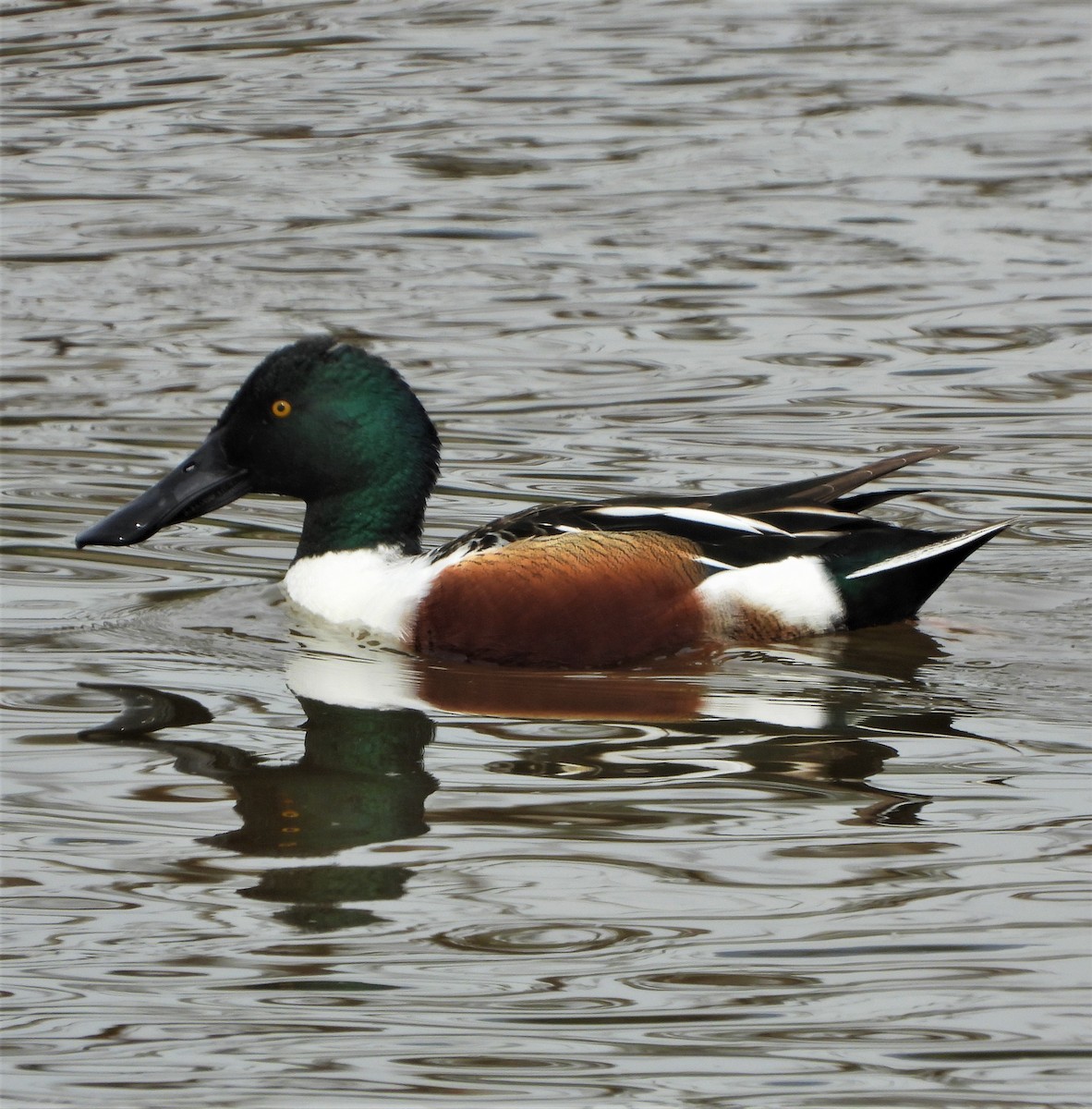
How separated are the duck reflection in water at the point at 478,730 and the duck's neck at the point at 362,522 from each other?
511 mm

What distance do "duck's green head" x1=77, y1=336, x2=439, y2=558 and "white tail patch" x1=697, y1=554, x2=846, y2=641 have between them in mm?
1023

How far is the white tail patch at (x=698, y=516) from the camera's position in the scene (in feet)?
20.5

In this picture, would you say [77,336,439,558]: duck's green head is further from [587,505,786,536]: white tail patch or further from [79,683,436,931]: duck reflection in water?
[79,683,436,931]: duck reflection in water

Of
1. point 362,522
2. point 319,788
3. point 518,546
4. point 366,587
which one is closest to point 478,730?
point 319,788

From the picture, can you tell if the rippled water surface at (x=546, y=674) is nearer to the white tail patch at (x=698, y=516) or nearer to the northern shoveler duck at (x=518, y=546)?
the northern shoveler duck at (x=518, y=546)

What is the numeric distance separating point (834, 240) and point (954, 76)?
3778mm

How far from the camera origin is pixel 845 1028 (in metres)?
3.71

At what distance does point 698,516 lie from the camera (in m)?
6.30

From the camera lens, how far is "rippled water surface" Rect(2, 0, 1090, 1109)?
3.80 meters

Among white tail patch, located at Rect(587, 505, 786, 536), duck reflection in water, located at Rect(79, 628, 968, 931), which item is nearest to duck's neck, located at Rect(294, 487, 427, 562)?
duck reflection in water, located at Rect(79, 628, 968, 931)

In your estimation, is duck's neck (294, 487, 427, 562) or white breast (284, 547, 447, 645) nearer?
white breast (284, 547, 447, 645)

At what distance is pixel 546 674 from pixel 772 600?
2.36 feet

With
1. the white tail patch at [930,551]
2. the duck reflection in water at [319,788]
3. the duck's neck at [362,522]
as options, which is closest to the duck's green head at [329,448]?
the duck's neck at [362,522]

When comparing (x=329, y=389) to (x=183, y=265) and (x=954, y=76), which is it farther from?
(x=954, y=76)
